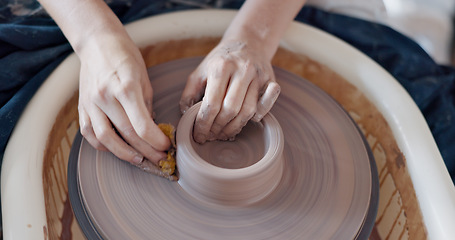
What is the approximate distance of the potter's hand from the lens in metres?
0.97

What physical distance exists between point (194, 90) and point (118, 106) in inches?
8.9

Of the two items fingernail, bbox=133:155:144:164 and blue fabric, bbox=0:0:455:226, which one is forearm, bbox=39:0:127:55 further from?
fingernail, bbox=133:155:144:164

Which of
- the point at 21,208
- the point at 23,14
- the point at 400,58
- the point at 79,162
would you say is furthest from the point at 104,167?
the point at 400,58

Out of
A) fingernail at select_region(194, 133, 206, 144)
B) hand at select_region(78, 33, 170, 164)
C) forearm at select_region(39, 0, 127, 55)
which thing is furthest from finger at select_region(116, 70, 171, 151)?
forearm at select_region(39, 0, 127, 55)

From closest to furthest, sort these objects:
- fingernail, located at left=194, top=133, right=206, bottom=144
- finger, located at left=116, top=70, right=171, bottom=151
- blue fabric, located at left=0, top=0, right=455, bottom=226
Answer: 1. finger, located at left=116, top=70, right=171, bottom=151
2. fingernail, located at left=194, top=133, right=206, bottom=144
3. blue fabric, located at left=0, top=0, right=455, bottom=226

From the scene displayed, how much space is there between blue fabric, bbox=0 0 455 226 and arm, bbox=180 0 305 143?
390mm

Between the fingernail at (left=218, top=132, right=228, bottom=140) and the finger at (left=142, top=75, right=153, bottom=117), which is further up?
the finger at (left=142, top=75, right=153, bottom=117)

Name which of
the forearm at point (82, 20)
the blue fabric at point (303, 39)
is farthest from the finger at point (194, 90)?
the blue fabric at point (303, 39)

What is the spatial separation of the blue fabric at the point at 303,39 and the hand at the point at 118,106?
0.23m

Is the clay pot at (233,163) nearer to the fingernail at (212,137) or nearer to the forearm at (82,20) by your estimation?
the fingernail at (212,137)

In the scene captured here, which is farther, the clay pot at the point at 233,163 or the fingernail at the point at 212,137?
the fingernail at the point at 212,137

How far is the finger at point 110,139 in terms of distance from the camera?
0.96 metres

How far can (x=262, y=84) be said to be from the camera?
1.08m

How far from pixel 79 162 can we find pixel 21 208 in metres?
0.18
